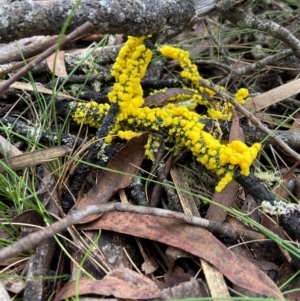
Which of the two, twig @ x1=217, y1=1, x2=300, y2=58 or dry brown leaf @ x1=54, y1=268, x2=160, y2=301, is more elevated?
twig @ x1=217, y1=1, x2=300, y2=58

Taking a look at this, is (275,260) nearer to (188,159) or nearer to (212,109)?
(188,159)

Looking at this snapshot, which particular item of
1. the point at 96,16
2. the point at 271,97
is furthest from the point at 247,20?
the point at 96,16

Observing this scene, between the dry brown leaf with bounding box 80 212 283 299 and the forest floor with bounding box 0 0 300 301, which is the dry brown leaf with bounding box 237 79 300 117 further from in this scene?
the dry brown leaf with bounding box 80 212 283 299

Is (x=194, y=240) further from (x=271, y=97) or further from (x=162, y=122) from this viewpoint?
(x=271, y=97)

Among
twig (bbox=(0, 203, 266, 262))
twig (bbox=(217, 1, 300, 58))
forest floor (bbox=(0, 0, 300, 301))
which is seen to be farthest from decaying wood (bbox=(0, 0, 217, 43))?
twig (bbox=(0, 203, 266, 262))

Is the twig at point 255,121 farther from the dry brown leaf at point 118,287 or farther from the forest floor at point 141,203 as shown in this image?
the dry brown leaf at point 118,287

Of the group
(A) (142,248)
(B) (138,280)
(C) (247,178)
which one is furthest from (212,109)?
(B) (138,280)

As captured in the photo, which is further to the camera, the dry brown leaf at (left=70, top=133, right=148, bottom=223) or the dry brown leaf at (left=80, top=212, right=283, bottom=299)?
the dry brown leaf at (left=70, top=133, right=148, bottom=223)
